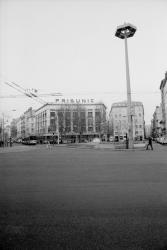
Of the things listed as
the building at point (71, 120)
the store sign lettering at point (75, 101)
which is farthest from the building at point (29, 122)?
the store sign lettering at point (75, 101)

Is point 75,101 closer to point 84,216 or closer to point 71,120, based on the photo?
point 71,120

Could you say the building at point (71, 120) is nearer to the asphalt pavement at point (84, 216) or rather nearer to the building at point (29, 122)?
the building at point (29, 122)

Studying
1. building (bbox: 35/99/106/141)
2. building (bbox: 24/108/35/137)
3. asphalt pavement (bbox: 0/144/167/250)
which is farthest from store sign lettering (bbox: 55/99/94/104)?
asphalt pavement (bbox: 0/144/167/250)

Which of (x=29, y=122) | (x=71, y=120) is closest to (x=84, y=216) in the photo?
(x=71, y=120)

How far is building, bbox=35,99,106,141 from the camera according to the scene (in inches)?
3784

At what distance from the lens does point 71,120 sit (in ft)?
330

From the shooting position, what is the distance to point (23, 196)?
6418 millimetres

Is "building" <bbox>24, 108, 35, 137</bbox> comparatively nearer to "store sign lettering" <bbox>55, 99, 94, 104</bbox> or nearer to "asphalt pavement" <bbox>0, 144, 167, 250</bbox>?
"store sign lettering" <bbox>55, 99, 94, 104</bbox>

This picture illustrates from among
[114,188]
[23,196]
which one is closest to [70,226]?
[23,196]

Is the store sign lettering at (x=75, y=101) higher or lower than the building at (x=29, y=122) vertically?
higher

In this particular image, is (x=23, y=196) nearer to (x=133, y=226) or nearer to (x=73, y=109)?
(x=133, y=226)

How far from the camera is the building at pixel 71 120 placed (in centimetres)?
9612

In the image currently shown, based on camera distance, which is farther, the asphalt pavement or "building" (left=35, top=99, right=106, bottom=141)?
"building" (left=35, top=99, right=106, bottom=141)

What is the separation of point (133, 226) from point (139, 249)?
788mm
